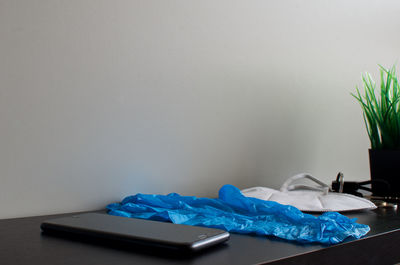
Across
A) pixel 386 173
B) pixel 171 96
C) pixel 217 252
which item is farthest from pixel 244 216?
pixel 386 173

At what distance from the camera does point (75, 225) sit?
0.61 m

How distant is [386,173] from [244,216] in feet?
1.79

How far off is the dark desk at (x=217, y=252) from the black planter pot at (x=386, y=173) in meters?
0.40

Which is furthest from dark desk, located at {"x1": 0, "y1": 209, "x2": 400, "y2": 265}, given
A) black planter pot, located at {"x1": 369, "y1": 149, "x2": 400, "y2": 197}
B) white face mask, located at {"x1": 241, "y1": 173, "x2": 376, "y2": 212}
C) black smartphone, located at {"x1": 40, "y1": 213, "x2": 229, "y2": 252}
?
black planter pot, located at {"x1": 369, "y1": 149, "x2": 400, "y2": 197}

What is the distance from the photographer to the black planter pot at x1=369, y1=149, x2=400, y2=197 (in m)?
1.07

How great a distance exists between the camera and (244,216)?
0.72m

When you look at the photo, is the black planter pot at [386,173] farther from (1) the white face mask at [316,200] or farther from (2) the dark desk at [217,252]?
(2) the dark desk at [217,252]

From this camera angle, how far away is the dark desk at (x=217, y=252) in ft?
1.58

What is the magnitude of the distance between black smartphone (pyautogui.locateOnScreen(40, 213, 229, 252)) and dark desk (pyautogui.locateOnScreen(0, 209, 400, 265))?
0.01 m

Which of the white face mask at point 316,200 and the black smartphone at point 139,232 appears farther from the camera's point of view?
the white face mask at point 316,200

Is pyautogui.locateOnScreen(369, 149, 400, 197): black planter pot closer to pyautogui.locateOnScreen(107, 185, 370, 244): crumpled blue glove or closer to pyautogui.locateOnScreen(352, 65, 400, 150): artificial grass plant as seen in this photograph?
pyautogui.locateOnScreen(352, 65, 400, 150): artificial grass plant

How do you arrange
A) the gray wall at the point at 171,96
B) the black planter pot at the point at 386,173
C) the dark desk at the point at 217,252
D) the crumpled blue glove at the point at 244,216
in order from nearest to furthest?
the dark desk at the point at 217,252 < the crumpled blue glove at the point at 244,216 < the gray wall at the point at 171,96 < the black planter pot at the point at 386,173

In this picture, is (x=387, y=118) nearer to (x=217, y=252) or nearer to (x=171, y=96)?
(x=171, y=96)

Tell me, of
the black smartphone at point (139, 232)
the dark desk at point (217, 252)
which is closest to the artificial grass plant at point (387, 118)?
the dark desk at point (217, 252)
